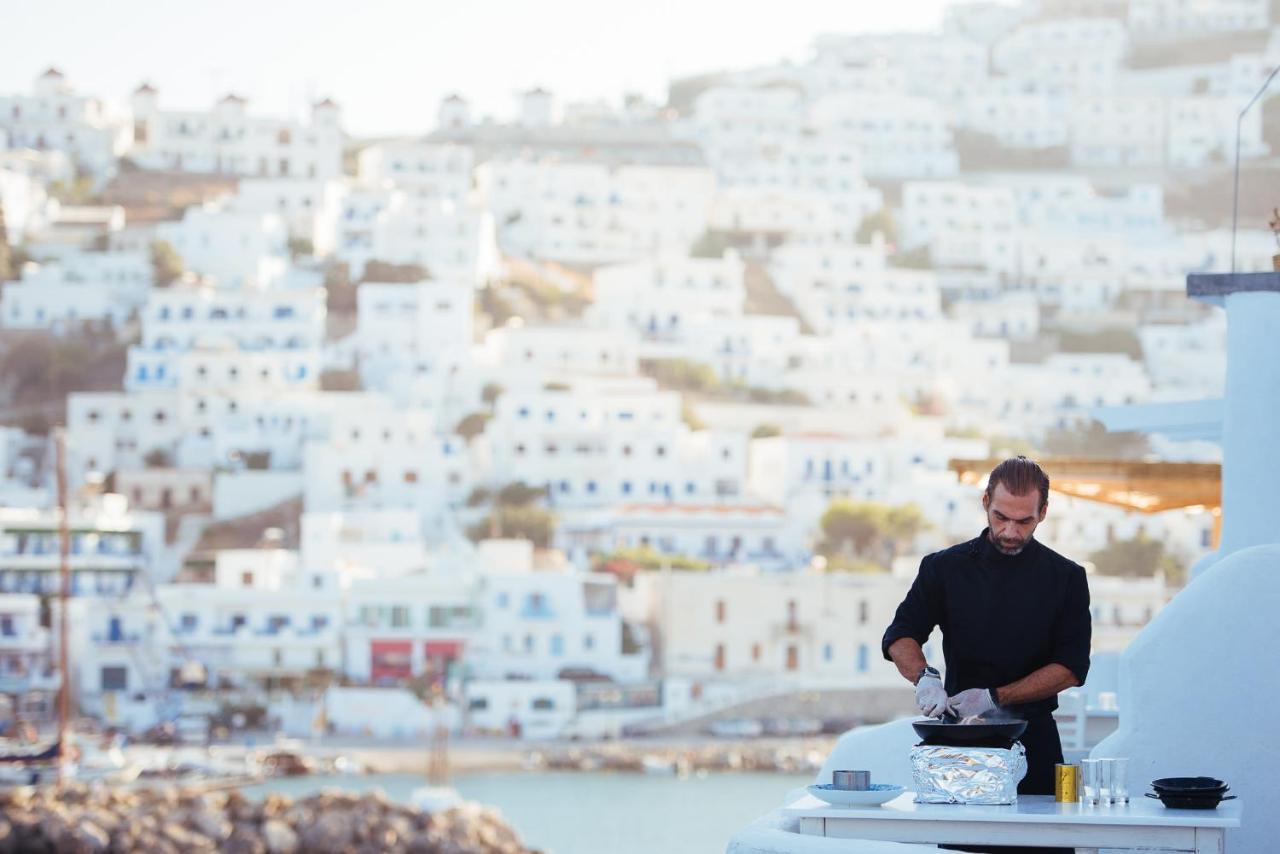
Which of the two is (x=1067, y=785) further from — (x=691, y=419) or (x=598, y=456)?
(x=691, y=419)

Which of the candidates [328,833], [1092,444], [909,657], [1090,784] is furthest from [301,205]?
[1090,784]

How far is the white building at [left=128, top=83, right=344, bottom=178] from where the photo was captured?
2768 inches

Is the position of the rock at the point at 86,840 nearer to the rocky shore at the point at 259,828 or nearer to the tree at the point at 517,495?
the rocky shore at the point at 259,828

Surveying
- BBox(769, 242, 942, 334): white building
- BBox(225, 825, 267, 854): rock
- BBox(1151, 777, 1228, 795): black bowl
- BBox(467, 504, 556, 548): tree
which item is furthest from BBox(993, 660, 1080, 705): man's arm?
BBox(769, 242, 942, 334): white building

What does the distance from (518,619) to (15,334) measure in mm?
23581

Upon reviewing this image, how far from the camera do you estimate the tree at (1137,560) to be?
4738 cm

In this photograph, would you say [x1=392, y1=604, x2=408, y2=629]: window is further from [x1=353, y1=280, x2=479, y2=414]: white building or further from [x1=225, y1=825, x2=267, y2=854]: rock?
[x1=225, y1=825, x2=267, y2=854]: rock

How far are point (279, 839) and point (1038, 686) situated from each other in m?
22.8

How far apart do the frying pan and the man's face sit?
0.39m

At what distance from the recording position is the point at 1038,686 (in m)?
5.10

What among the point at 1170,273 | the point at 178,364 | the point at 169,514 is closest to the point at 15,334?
the point at 178,364

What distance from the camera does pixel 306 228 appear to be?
207ft

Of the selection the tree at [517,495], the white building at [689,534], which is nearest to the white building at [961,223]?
the tree at [517,495]

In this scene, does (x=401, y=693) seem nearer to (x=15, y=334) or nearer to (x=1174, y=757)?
(x=15, y=334)
